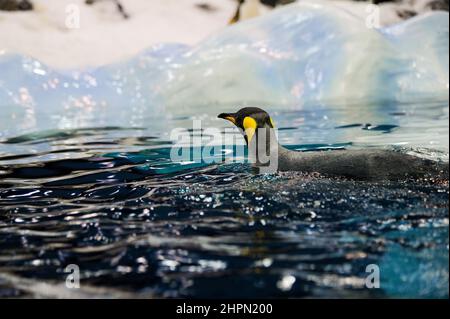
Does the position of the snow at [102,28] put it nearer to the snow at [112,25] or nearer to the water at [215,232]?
the snow at [112,25]

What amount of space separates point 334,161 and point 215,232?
1.18 m

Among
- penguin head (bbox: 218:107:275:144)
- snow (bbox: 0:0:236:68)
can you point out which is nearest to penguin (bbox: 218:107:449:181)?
penguin head (bbox: 218:107:275:144)

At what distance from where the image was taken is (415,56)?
9.87m

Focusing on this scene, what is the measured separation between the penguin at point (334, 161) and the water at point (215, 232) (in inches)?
3.3

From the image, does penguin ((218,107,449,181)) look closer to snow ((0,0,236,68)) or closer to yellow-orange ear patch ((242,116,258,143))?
yellow-orange ear patch ((242,116,258,143))

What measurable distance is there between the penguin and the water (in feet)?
0.28

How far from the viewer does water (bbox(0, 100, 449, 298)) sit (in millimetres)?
1862

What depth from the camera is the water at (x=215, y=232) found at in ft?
6.11

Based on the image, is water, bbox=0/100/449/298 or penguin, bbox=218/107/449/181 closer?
water, bbox=0/100/449/298

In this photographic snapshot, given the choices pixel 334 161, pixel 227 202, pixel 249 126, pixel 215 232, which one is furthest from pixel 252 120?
pixel 215 232

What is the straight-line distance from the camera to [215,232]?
235 cm

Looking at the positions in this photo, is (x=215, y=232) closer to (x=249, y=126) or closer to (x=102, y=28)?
(x=249, y=126)

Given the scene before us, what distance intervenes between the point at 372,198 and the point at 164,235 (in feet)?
3.58

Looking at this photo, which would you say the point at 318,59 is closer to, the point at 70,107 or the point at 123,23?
the point at 70,107
